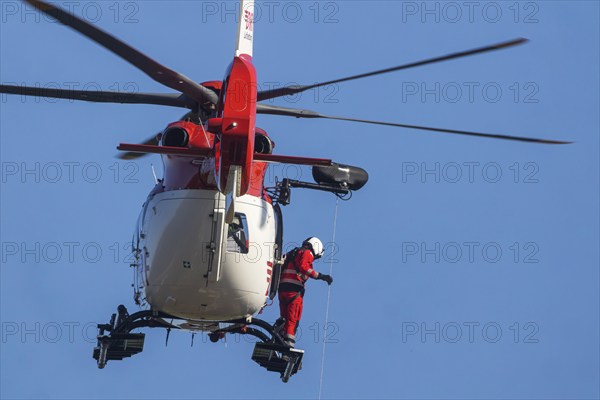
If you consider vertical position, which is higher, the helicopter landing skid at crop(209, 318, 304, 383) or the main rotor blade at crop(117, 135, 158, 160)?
the main rotor blade at crop(117, 135, 158, 160)

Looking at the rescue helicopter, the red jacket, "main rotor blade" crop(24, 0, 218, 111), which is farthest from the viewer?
the red jacket

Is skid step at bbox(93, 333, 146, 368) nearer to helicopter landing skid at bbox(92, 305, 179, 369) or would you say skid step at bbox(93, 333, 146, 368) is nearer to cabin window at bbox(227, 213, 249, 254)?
helicopter landing skid at bbox(92, 305, 179, 369)

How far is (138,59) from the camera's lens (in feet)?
63.5

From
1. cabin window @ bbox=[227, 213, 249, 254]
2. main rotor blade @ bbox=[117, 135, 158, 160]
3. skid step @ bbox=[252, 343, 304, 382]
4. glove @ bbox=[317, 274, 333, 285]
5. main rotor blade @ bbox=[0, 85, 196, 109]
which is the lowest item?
skid step @ bbox=[252, 343, 304, 382]

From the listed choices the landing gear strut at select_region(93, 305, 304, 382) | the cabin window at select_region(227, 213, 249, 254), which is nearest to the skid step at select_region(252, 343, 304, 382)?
the landing gear strut at select_region(93, 305, 304, 382)

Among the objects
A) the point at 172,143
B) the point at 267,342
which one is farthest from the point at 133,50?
the point at 267,342

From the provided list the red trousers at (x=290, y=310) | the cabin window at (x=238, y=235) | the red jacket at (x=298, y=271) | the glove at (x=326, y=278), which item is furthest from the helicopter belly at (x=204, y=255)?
the glove at (x=326, y=278)

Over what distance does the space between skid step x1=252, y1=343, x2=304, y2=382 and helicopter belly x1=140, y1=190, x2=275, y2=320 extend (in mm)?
1195

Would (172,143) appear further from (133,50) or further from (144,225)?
(133,50)

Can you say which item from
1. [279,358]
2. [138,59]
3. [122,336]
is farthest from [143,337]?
[138,59]

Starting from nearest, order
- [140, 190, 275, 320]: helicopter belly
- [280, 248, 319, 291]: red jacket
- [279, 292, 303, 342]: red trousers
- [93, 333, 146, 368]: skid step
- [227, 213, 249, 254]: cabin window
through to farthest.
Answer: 1. [140, 190, 275, 320]: helicopter belly
2. [227, 213, 249, 254]: cabin window
3. [93, 333, 146, 368]: skid step
4. [279, 292, 303, 342]: red trousers
5. [280, 248, 319, 291]: red jacket

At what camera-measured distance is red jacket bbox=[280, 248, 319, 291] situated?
24172 millimetres

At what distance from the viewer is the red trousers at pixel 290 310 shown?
23922mm

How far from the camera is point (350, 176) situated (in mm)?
24484
